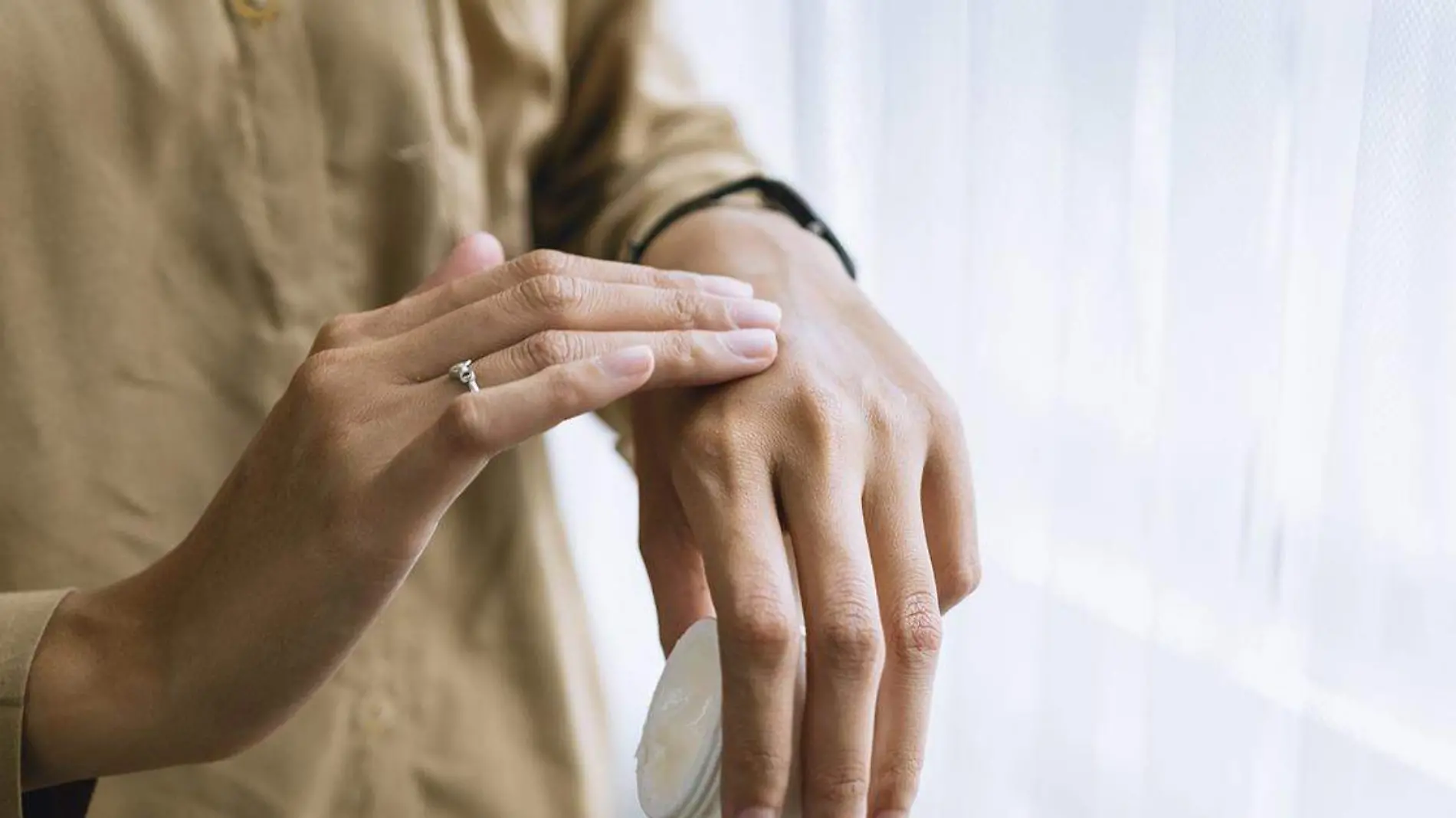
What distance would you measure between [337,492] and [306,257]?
0.96ft

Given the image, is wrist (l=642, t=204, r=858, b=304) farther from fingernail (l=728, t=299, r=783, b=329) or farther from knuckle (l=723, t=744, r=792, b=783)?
knuckle (l=723, t=744, r=792, b=783)

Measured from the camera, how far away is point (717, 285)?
0.67m

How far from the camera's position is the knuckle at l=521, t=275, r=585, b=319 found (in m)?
0.61

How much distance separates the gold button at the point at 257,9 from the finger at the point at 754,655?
1.41 ft

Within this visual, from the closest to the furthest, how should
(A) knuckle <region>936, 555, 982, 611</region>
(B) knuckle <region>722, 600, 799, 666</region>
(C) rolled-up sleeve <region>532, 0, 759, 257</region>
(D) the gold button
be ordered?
(B) knuckle <region>722, 600, 799, 666</region> → (A) knuckle <region>936, 555, 982, 611</region> → (D) the gold button → (C) rolled-up sleeve <region>532, 0, 759, 257</region>

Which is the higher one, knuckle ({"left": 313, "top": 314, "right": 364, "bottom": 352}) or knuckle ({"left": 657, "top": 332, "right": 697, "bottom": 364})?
knuckle ({"left": 313, "top": 314, "right": 364, "bottom": 352})

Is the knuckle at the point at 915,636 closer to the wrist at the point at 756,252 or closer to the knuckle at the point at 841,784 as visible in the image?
the knuckle at the point at 841,784

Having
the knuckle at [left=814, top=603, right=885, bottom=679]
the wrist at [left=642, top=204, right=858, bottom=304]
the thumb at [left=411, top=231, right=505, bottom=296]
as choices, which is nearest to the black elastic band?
the wrist at [left=642, top=204, right=858, bottom=304]

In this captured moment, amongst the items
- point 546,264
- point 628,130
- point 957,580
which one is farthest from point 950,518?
point 628,130

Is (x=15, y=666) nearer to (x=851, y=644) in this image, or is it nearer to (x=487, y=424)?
(x=487, y=424)

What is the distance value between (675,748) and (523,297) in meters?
0.22

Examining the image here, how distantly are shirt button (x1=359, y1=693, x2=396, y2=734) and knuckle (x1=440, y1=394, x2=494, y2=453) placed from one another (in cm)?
38

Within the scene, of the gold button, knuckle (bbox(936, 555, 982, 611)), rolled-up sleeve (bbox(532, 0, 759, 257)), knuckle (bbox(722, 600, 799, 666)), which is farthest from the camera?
rolled-up sleeve (bbox(532, 0, 759, 257))

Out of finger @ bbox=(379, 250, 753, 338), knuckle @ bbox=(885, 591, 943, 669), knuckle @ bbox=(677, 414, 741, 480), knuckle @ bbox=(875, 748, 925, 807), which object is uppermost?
finger @ bbox=(379, 250, 753, 338)
